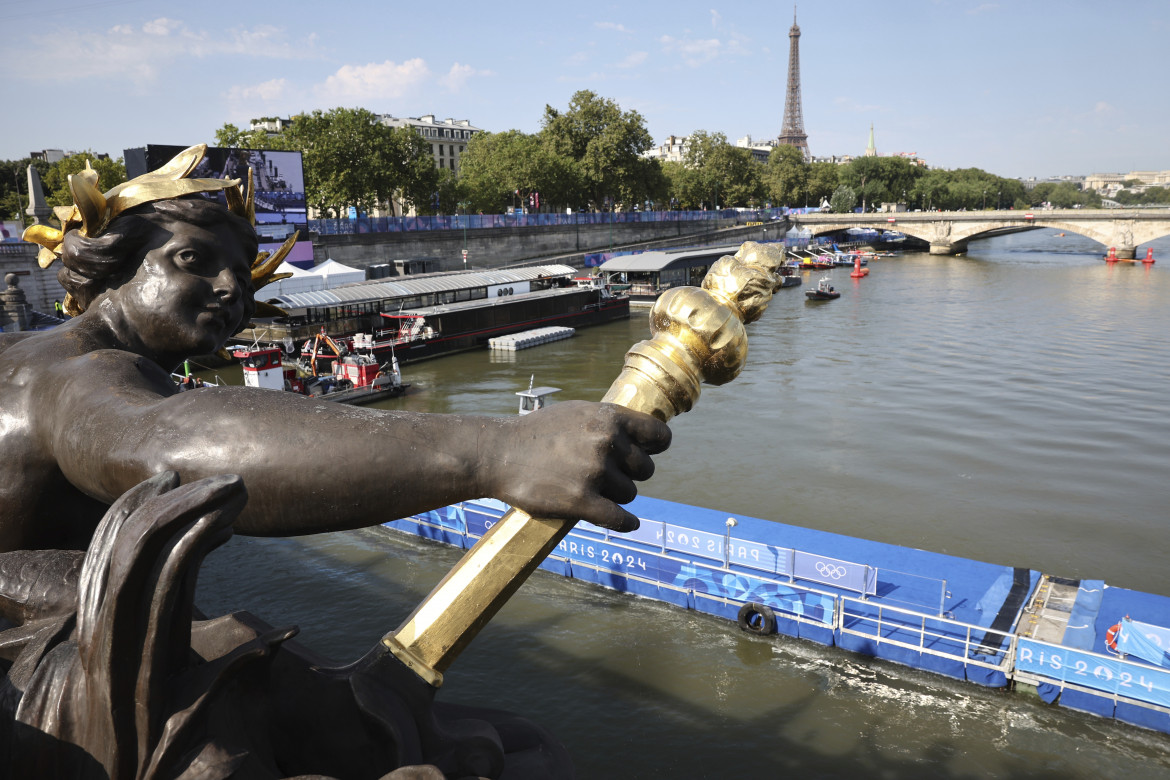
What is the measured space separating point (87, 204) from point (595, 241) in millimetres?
66927

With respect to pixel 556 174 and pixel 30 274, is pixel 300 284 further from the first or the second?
pixel 556 174

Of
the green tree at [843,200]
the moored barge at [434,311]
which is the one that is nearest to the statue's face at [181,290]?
the moored barge at [434,311]

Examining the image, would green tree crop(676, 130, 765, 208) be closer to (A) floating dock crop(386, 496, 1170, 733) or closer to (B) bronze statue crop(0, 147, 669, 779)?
(A) floating dock crop(386, 496, 1170, 733)

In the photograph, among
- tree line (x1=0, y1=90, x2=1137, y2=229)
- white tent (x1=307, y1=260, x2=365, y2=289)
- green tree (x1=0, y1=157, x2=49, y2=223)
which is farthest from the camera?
green tree (x1=0, y1=157, x2=49, y2=223)

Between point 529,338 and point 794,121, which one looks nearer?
point 529,338

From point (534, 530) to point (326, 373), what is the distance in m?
31.1

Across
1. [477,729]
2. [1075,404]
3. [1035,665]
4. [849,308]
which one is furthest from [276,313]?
[849,308]

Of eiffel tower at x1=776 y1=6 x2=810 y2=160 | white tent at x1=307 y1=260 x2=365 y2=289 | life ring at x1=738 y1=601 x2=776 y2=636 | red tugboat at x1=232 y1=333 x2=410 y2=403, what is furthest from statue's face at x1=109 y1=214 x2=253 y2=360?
eiffel tower at x1=776 y1=6 x2=810 y2=160

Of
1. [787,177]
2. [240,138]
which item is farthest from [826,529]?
[787,177]

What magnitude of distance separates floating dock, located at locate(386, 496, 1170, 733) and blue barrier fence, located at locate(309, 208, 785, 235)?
115 ft

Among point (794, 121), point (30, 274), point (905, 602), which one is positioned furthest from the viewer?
point (794, 121)

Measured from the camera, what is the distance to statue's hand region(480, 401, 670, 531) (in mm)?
1752

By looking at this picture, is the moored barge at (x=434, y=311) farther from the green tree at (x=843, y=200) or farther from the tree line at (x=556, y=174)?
the green tree at (x=843, y=200)

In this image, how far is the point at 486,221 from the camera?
5612cm
